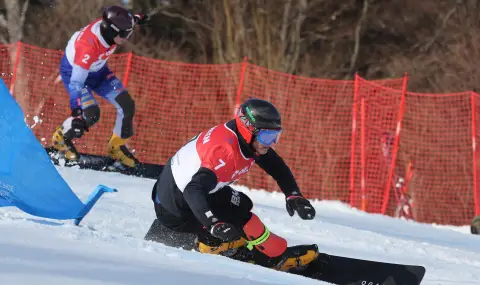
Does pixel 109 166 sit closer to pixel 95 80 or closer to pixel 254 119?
pixel 95 80

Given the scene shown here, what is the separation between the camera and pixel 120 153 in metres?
9.68

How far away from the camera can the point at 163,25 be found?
26.0 metres

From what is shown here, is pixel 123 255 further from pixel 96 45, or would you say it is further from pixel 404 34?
pixel 404 34

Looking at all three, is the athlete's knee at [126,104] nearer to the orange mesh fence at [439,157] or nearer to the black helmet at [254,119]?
the black helmet at [254,119]

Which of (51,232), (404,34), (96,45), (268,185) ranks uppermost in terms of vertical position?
(404,34)

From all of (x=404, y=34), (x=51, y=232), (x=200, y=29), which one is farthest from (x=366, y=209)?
(x=404, y=34)

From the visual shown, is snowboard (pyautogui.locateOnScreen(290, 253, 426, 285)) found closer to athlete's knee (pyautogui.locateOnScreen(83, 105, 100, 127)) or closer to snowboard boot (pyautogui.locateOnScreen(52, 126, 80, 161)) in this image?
athlete's knee (pyautogui.locateOnScreen(83, 105, 100, 127))

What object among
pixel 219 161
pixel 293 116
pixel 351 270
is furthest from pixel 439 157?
pixel 219 161

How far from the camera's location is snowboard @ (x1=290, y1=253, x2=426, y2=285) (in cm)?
550

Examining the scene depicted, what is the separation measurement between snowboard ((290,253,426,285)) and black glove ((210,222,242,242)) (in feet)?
2.23

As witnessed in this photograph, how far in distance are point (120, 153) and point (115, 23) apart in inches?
62.9

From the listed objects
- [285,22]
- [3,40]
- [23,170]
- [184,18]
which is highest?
[285,22]

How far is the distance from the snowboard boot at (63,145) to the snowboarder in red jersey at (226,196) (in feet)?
12.8

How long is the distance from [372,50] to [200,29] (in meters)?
5.55
